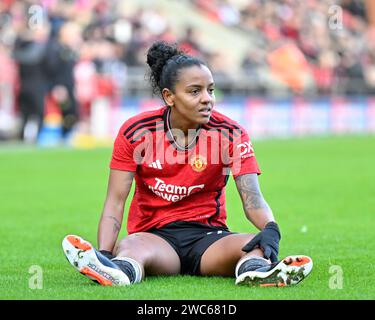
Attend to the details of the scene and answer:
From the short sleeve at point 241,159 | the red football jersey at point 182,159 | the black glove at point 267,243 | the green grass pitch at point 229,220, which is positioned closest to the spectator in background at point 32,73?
the green grass pitch at point 229,220

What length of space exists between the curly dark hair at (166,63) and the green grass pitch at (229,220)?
1299mm

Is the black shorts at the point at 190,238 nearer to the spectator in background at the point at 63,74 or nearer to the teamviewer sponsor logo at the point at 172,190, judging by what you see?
the teamviewer sponsor logo at the point at 172,190

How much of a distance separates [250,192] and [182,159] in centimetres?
51

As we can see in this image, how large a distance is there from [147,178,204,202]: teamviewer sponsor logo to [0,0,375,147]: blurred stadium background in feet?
32.2

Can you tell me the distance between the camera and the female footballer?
6.63 meters

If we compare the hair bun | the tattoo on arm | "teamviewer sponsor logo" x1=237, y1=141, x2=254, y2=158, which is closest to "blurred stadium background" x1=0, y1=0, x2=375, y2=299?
the tattoo on arm

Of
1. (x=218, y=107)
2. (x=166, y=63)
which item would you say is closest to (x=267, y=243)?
(x=166, y=63)

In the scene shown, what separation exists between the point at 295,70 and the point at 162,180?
26.0 meters

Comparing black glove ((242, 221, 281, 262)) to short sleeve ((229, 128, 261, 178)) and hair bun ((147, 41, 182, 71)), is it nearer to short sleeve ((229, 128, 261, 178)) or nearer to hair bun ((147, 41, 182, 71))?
short sleeve ((229, 128, 261, 178))

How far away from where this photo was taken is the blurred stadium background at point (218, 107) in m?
7.33

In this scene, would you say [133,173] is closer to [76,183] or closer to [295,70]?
[76,183]

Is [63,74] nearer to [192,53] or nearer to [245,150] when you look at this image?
[192,53]

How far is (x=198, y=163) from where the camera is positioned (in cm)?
681

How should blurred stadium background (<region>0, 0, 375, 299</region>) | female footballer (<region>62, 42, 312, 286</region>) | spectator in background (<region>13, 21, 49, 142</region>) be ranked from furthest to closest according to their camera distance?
spectator in background (<region>13, 21, 49, 142</region>) → blurred stadium background (<region>0, 0, 375, 299</region>) → female footballer (<region>62, 42, 312, 286</region>)
